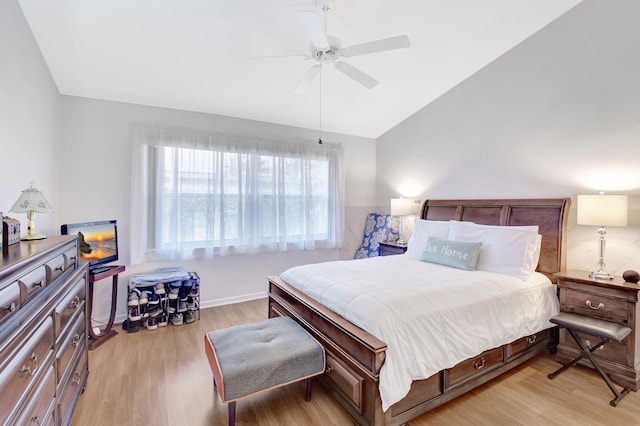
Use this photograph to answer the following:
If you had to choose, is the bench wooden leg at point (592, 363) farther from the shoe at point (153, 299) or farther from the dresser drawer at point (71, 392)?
the shoe at point (153, 299)

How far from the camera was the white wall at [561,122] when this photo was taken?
252 centimetres

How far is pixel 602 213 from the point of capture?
237 centimetres

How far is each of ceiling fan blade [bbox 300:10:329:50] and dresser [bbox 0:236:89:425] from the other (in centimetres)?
195

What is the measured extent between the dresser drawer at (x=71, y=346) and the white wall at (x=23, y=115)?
890 mm

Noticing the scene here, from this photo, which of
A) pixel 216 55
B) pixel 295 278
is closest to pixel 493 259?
pixel 295 278

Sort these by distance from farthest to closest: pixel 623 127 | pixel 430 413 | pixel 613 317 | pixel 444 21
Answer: pixel 444 21 < pixel 623 127 < pixel 613 317 < pixel 430 413

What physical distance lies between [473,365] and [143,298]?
3125 mm

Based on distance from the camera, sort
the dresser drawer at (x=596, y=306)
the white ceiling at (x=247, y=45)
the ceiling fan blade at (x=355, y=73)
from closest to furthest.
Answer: the dresser drawer at (x=596, y=306) < the white ceiling at (x=247, y=45) < the ceiling fan blade at (x=355, y=73)

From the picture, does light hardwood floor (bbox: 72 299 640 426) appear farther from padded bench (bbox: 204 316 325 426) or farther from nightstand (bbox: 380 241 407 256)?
nightstand (bbox: 380 241 407 256)

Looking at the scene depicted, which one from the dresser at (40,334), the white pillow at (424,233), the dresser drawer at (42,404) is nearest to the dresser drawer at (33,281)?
the dresser at (40,334)

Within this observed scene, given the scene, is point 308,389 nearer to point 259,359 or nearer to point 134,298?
point 259,359

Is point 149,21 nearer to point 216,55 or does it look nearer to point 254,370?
point 216,55

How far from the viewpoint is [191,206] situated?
3.68 m

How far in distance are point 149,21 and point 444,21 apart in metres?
2.53
